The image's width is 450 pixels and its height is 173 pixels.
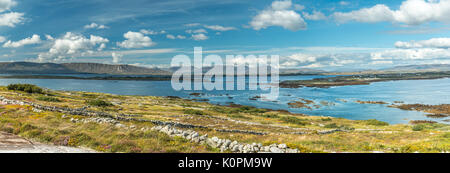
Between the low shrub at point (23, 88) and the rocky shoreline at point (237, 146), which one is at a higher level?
the low shrub at point (23, 88)

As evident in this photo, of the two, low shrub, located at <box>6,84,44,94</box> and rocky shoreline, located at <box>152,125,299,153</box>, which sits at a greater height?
low shrub, located at <box>6,84,44,94</box>

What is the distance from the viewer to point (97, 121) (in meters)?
19.5

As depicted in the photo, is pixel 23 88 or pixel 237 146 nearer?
pixel 237 146

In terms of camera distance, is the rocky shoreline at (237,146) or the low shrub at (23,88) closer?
the rocky shoreline at (237,146)

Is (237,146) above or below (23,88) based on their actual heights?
below

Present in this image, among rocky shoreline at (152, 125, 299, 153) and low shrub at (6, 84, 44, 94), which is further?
low shrub at (6, 84, 44, 94)
